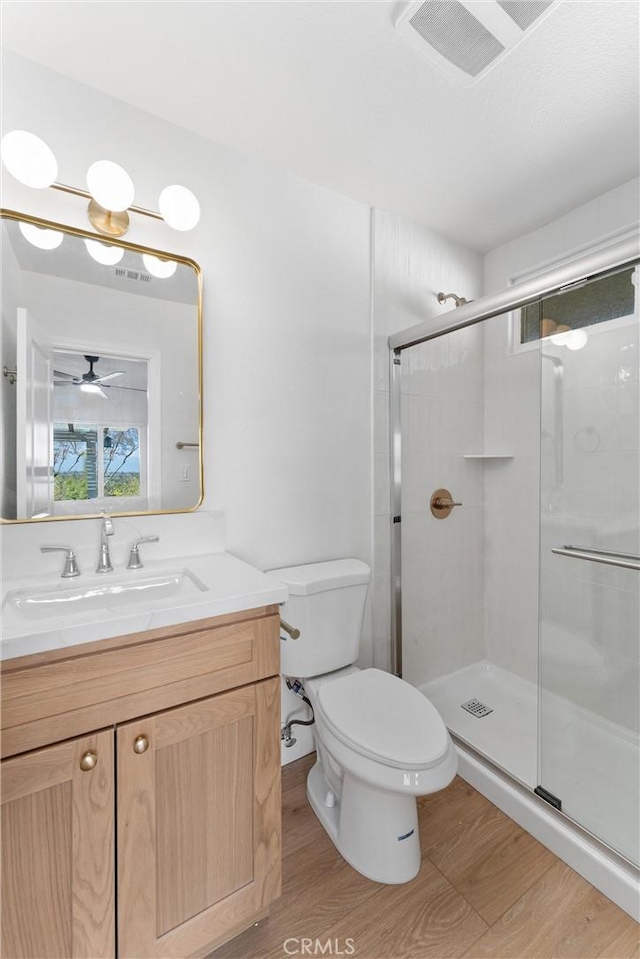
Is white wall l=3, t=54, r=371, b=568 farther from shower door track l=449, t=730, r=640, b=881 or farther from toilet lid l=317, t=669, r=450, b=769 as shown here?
shower door track l=449, t=730, r=640, b=881

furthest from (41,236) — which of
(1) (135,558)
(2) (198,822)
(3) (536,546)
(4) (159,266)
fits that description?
(3) (536,546)

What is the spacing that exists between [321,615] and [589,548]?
0.98m

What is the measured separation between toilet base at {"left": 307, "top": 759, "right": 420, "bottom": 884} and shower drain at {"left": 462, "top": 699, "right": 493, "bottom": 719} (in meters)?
0.77

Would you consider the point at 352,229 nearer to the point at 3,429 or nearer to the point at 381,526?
the point at 381,526

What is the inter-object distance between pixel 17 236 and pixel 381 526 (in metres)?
1.64

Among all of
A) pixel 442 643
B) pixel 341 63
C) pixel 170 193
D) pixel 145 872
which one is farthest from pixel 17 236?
pixel 442 643

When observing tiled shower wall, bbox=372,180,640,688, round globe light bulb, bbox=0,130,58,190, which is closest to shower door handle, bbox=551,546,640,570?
tiled shower wall, bbox=372,180,640,688

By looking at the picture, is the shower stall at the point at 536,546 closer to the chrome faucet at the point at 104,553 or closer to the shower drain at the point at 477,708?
the shower drain at the point at 477,708

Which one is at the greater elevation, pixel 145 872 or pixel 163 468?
pixel 163 468

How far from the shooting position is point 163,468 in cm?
140

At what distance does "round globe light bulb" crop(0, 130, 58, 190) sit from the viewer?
1098 mm

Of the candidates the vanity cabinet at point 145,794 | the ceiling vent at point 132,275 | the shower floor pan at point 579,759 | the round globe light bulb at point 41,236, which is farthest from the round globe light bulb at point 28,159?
the shower floor pan at point 579,759

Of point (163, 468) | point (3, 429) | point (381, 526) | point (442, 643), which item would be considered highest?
point (3, 429)

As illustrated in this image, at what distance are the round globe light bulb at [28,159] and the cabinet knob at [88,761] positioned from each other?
139cm
